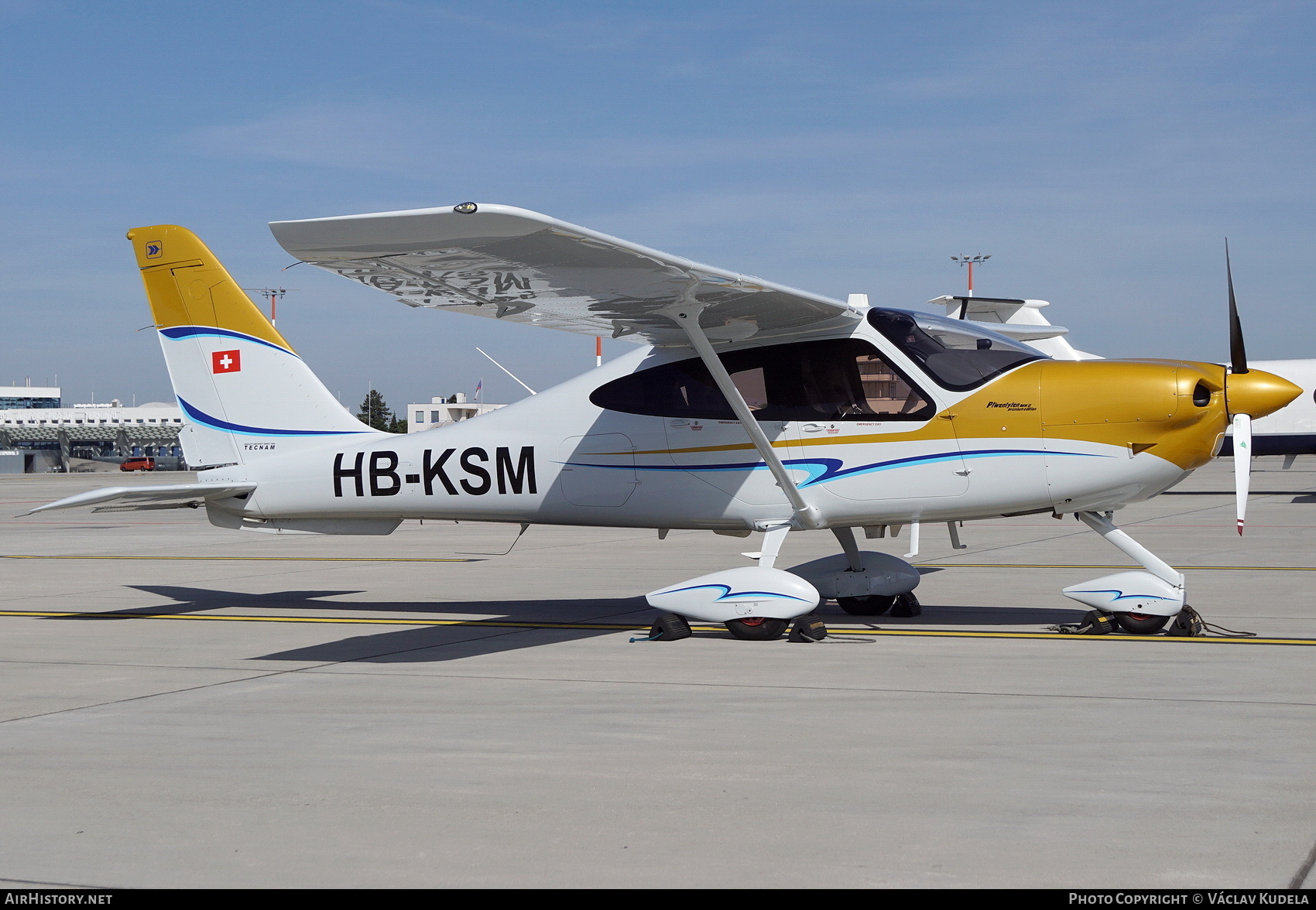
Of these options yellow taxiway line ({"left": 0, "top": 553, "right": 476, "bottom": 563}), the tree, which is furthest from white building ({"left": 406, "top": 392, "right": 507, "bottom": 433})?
yellow taxiway line ({"left": 0, "top": 553, "right": 476, "bottom": 563})

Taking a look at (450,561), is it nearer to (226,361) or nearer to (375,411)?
(226,361)

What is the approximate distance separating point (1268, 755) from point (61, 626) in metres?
9.30

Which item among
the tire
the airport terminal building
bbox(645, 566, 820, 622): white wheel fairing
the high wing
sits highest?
the high wing

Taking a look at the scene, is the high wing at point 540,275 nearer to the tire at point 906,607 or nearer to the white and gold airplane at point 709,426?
the white and gold airplane at point 709,426

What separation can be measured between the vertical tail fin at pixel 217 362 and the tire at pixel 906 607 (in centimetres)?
506

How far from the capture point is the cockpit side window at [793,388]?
9.20 metres

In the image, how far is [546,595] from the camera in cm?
1249

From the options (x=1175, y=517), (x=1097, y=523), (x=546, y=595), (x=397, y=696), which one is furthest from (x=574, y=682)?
(x=1175, y=517)

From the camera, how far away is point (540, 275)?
26.5 feet

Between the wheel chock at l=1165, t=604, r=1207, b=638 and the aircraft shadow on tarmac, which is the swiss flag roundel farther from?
the wheel chock at l=1165, t=604, r=1207, b=638

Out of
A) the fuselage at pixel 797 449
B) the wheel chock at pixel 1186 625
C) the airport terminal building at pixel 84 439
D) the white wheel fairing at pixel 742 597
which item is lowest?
the airport terminal building at pixel 84 439

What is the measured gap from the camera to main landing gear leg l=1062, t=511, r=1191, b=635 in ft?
28.7

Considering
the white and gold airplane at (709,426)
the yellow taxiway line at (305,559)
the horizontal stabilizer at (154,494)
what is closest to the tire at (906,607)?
the white and gold airplane at (709,426)

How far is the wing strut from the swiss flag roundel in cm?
447
